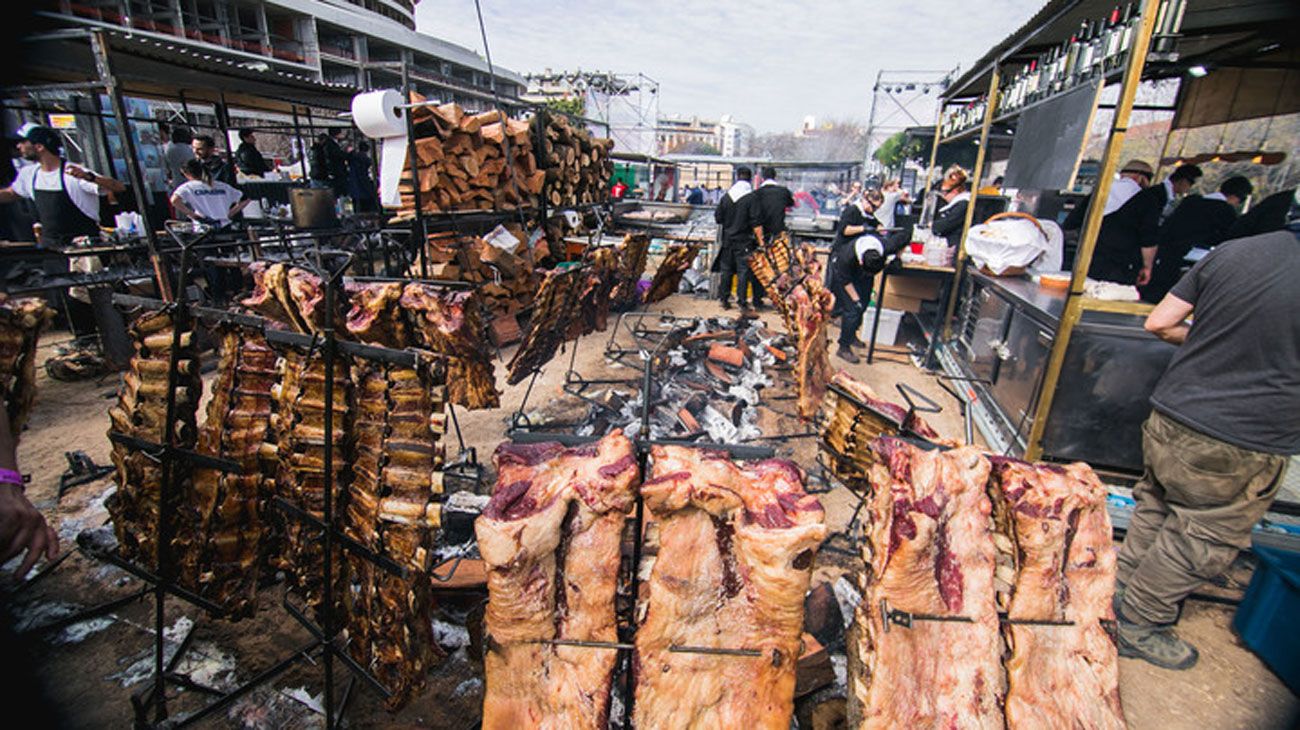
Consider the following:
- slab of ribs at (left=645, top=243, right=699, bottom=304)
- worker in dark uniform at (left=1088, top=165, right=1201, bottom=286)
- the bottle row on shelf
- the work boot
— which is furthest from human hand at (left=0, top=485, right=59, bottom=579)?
worker in dark uniform at (left=1088, top=165, right=1201, bottom=286)

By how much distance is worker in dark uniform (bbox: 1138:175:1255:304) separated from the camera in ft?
20.4

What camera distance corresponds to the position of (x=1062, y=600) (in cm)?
196

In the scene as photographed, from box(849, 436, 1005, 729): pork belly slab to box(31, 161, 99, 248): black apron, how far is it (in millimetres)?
9941

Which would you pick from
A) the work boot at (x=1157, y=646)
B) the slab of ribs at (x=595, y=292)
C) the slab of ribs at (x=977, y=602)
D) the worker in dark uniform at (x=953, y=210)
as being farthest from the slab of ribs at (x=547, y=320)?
the worker in dark uniform at (x=953, y=210)

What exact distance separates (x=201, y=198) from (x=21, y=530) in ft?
25.6

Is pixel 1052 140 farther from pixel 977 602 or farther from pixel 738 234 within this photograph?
pixel 738 234

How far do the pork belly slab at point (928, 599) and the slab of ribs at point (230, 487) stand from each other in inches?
A: 112

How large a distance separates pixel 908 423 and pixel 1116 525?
272 cm

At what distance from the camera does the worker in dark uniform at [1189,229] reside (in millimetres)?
6207

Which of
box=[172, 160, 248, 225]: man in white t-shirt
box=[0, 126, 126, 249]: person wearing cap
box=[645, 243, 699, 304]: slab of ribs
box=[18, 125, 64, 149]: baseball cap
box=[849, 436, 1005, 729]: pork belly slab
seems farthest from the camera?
box=[172, 160, 248, 225]: man in white t-shirt

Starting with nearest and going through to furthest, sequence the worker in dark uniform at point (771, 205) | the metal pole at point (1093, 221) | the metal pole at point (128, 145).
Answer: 1. the metal pole at point (1093, 221)
2. the metal pole at point (128, 145)
3. the worker in dark uniform at point (771, 205)

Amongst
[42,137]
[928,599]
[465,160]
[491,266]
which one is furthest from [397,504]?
[42,137]

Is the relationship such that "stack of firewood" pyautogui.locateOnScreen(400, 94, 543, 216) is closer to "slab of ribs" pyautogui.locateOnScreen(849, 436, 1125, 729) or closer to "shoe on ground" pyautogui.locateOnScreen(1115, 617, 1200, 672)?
"slab of ribs" pyautogui.locateOnScreen(849, 436, 1125, 729)

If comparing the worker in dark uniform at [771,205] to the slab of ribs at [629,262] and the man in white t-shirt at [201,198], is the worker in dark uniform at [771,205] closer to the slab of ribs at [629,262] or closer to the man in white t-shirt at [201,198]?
the slab of ribs at [629,262]
